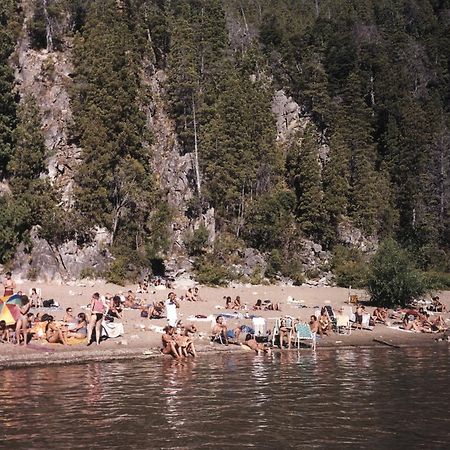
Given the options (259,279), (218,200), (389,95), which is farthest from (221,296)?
(389,95)

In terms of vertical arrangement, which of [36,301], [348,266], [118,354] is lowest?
[118,354]

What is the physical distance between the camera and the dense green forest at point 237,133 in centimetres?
4034

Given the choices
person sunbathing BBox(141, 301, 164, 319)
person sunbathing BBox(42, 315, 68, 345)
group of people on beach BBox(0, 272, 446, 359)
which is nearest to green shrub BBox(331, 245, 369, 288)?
group of people on beach BBox(0, 272, 446, 359)

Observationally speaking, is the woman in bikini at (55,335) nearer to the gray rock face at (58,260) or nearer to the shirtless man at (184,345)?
the shirtless man at (184,345)

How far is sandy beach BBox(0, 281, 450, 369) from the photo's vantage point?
16000 mm

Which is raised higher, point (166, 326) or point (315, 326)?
point (166, 326)

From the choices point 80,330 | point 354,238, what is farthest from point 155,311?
point 354,238

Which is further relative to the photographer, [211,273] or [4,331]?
[211,273]

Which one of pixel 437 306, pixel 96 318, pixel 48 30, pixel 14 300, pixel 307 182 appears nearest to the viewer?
pixel 96 318

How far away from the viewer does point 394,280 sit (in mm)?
29766

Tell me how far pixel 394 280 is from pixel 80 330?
17781 millimetres

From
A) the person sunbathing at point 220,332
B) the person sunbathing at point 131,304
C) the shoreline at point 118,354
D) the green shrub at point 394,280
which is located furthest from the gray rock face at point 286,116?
the person sunbathing at point 220,332

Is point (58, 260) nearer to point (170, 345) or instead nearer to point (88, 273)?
point (88, 273)

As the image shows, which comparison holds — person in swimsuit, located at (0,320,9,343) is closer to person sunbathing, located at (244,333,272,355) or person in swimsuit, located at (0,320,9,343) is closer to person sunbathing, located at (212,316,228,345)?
person sunbathing, located at (212,316,228,345)
